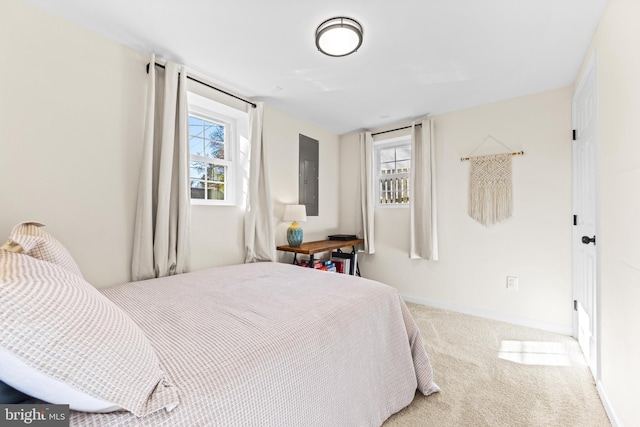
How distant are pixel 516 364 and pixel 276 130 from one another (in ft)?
10.4

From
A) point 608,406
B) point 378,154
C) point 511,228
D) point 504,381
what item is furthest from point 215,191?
point 608,406

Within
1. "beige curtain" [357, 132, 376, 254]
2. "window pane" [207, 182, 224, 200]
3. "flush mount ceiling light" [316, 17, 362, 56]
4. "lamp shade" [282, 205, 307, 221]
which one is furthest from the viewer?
"beige curtain" [357, 132, 376, 254]

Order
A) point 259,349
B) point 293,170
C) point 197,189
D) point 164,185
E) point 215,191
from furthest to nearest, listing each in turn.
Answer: point 293,170 < point 215,191 < point 197,189 < point 164,185 < point 259,349

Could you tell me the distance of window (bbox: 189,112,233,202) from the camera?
2.58 m

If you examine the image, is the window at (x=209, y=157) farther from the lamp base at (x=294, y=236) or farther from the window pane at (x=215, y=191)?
the lamp base at (x=294, y=236)

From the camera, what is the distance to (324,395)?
1.14 meters

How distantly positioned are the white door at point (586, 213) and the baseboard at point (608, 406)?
0.13 m

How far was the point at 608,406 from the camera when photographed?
153 cm

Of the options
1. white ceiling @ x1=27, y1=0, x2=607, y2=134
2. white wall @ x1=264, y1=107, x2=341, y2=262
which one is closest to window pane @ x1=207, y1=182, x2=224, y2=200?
white wall @ x1=264, y1=107, x2=341, y2=262

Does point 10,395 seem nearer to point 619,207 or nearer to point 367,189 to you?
point 619,207

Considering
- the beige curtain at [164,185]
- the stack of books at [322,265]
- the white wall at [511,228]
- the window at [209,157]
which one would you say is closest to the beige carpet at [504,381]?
the white wall at [511,228]

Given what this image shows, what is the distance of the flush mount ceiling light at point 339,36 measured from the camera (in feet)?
5.71

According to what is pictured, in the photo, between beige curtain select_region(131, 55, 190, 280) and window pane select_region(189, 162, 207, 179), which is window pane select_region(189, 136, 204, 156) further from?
beige curtain select_region(131, 55, 190, 280)

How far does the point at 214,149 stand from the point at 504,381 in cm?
310
